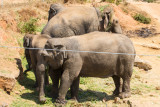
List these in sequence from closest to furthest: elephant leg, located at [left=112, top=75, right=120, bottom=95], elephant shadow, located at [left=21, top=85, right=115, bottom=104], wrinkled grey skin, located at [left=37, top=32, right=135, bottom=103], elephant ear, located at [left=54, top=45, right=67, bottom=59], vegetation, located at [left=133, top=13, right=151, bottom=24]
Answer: elephant ear, located at [left=54, top=45, right=67, bottom=59] < wrinkled grey skin, located at [left=37, top=32, right=135, bottom=103] < elephant shadow, located at [left=21, top=85, right=115, bottom=104] < elephant leg, located at [left=112, top=75, right=120, bottom=95] < vegetation, located at [left=133, top=13, right=151, bottom=24]

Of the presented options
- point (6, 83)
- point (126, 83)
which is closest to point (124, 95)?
point (126, 83)

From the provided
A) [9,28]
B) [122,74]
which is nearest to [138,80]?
[122,74]

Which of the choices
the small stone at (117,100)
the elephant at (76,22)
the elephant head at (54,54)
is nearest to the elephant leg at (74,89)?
the elephant head at (54,54)

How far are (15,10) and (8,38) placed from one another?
6.05 metres

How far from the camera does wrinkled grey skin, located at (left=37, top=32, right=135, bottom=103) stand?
744 cm

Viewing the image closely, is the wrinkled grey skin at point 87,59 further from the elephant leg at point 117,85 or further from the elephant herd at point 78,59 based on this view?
the elephant leg at point 117,85

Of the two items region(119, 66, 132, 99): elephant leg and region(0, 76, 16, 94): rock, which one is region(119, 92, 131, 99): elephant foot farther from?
region(0, 76, 16, 94): rock

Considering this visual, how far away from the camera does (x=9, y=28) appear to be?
12.9 m

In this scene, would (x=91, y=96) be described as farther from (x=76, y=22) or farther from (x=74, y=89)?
(x=76, y=22)

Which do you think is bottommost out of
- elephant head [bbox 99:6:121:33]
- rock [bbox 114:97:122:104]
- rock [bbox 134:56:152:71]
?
rock [bbox 134:56:152:71]

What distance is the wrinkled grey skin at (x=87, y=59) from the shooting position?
24.4ft

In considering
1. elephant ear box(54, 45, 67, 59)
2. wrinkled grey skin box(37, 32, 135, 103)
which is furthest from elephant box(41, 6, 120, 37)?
elephant ear box(54, 45, 67, 59)

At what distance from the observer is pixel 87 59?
7.64 metres

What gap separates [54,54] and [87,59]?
878mm
